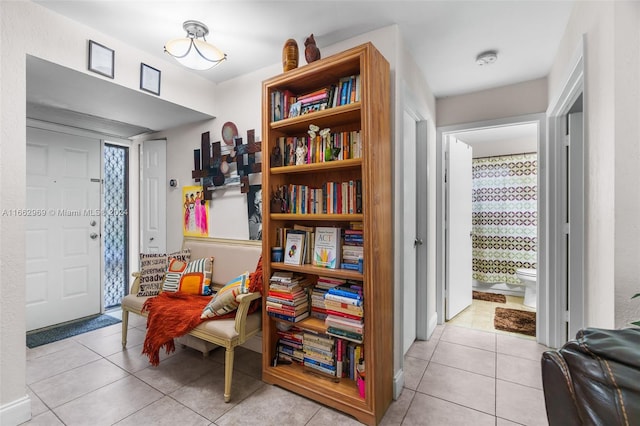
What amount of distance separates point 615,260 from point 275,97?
2072 millimetres

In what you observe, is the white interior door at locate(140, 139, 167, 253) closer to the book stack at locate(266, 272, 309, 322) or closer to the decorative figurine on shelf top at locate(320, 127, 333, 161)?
the book stack at locate(266, 272, 309, 322)

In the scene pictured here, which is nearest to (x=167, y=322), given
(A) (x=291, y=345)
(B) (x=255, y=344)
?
(B) (x=255, y=344)

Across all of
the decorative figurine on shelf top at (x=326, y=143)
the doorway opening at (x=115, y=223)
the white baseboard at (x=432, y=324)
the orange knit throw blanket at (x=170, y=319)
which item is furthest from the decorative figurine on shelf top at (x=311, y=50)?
the doorway opening at (x=115, y=223)

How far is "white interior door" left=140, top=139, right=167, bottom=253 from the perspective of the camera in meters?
3.41

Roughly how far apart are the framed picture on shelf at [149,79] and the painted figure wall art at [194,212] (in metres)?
1.01

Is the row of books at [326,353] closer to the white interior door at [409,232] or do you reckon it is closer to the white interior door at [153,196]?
the white interior door at [409,232]

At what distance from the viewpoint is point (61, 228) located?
→ 3.16 meters

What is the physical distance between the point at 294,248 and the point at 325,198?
1.37 feet

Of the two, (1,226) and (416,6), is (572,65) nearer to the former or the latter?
(416,6)

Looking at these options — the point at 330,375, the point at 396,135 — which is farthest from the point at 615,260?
the point at 330,375

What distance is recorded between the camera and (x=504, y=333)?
290 cm

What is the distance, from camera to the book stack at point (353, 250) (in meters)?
1.78

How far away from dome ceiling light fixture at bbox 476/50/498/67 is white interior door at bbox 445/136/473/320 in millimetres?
909

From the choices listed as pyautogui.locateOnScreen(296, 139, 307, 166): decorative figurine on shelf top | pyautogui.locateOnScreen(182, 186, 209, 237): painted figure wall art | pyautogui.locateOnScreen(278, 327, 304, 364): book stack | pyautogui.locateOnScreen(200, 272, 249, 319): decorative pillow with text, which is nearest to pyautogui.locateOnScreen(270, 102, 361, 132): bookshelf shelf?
pyautogui.locateOnScreen(296, 139, 307, 166): decorative figurine on shelf top
